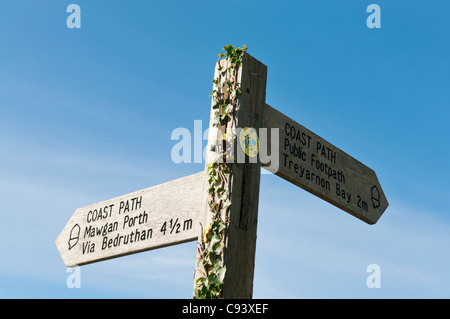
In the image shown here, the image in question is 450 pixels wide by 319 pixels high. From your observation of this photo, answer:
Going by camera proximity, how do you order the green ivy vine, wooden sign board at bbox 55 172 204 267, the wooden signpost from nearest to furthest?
the green ivy vine → the wooden signpost → wooden sign board at bbox 55 172 204 267

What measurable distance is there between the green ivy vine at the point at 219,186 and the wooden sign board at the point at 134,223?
222mm

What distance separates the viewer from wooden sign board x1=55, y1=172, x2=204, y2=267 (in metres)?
3.33

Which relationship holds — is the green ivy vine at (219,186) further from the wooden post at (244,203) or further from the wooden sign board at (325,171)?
the wooden sign board at (325,171)

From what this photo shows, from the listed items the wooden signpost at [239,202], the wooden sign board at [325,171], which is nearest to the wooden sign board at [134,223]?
the wooden signpost at [239,202]

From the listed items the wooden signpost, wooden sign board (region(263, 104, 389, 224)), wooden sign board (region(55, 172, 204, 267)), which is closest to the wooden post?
the wooden signpost

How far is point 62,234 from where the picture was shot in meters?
4.36

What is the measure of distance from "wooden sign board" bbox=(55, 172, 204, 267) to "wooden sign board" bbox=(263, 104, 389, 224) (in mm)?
573

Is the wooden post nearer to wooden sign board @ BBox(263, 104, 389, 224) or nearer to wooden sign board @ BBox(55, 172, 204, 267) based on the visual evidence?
wooden sign board @ BBox(263, 104, 389, 224)

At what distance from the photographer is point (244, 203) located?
293 centimetres

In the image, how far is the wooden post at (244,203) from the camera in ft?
9.17
